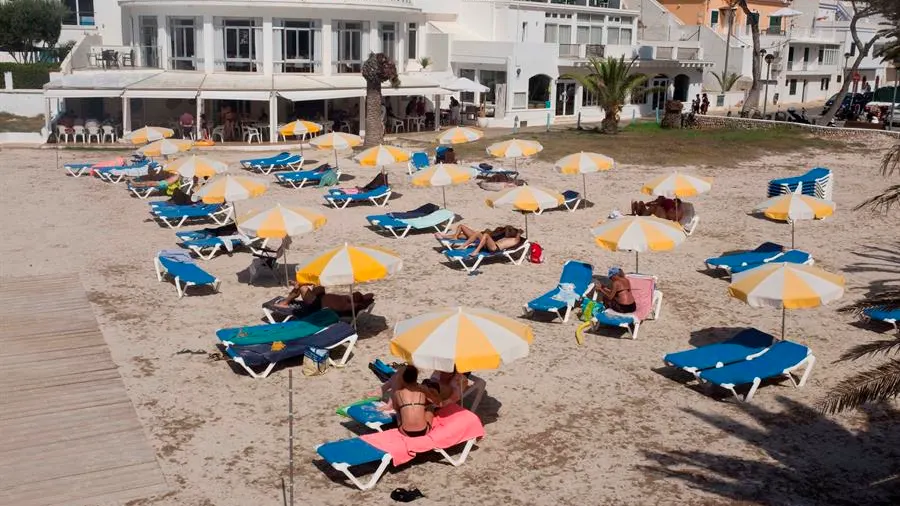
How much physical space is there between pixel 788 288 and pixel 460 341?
4.27m

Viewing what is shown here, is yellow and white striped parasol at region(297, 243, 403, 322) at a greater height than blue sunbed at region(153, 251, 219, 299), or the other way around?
yellow and white striped parasol at region(297, 243, 403, 322)

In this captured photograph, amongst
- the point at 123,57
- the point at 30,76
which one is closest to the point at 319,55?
the point at 123,57

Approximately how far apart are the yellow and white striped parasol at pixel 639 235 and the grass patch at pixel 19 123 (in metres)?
28.9

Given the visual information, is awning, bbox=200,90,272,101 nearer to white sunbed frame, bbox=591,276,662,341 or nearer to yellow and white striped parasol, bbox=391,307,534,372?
white sunbed frame, bbox=591,276,662,341

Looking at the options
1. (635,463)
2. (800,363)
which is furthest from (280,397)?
(800,363)

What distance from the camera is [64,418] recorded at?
10203mm

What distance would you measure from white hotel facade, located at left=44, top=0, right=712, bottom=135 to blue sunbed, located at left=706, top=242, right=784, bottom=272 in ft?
64.1

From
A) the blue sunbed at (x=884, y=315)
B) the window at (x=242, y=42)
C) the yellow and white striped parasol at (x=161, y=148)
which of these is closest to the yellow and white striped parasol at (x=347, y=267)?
the blue sunbed at (x=884, y=315)

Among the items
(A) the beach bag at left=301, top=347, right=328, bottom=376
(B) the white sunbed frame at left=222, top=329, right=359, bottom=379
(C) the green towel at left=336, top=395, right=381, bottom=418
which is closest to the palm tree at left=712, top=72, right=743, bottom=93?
(B) the white sunbed frame at left=222, top=329, right=359, bottom=379

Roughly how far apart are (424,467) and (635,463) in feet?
6.92

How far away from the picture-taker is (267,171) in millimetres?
26547

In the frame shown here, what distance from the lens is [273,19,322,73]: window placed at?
114 ft

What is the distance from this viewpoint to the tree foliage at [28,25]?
1793 inches

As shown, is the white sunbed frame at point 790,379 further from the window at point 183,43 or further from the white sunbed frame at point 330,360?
the window at point 183,43
